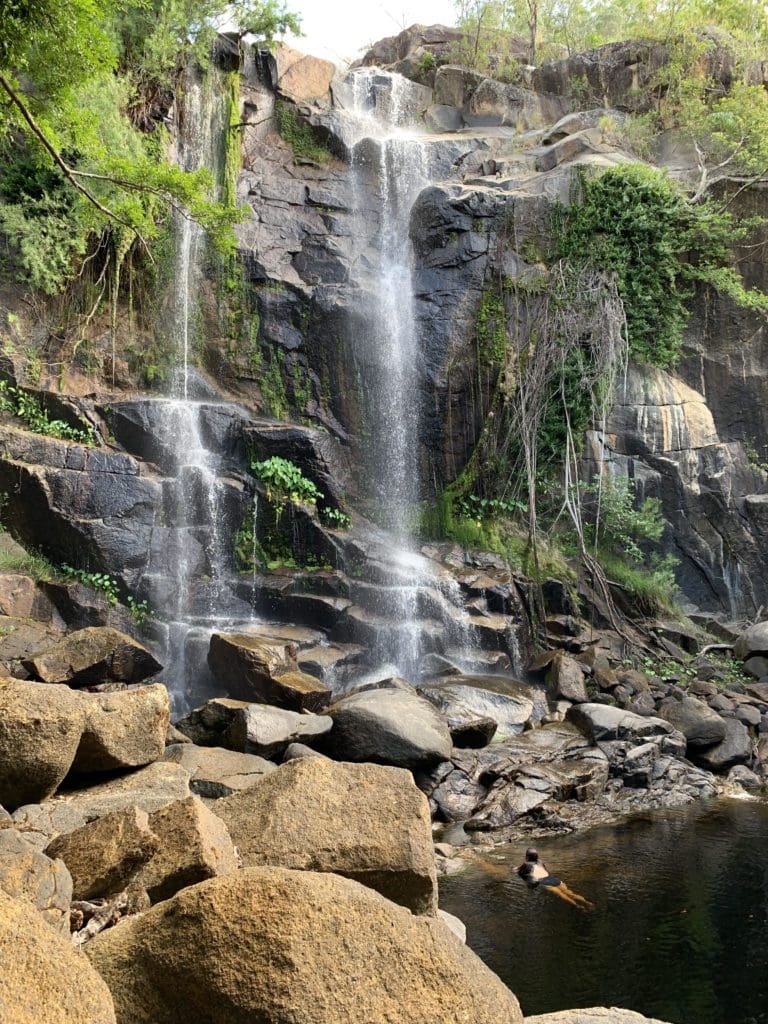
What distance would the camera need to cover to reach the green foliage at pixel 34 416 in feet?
44.8

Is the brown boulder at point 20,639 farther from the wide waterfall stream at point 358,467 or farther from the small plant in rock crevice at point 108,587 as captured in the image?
the wide waterfall stream at point 358,467

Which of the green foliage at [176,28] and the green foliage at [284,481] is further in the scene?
the green foliage at [176,28]

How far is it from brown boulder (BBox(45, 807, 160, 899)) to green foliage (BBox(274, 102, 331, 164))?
17820 mm

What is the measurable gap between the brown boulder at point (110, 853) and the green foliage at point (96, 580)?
27.2ft

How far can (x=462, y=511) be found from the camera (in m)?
16.2

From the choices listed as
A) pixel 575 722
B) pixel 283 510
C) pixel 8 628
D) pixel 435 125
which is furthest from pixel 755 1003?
pixel 435 125

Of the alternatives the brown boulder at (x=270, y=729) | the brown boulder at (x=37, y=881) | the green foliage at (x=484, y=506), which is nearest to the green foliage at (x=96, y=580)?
the brown boulder at (x=270, y=729)

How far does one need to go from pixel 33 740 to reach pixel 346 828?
101 inches

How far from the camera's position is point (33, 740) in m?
6.10

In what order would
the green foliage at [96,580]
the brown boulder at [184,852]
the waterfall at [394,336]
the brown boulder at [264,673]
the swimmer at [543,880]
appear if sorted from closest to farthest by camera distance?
the brown boulder at [184,852] → the swimmer at [543,880] → the brown boulder at [264,673] → the green foliage at [96,580] → the waterfall at [394,336]

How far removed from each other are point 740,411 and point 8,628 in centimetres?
1469

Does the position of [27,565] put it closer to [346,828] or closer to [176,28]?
[346,828]

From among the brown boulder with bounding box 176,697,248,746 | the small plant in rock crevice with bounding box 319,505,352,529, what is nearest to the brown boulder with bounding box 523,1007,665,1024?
the brown boulder with bounding box 176,697,248,746

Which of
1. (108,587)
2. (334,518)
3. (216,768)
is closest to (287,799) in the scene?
(216,768)
